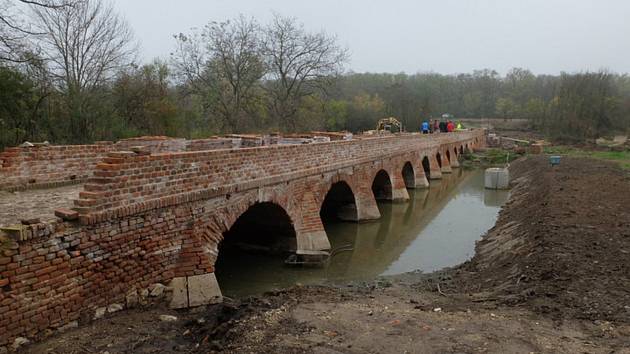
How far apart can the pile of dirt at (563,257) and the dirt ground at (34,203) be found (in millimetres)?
6628

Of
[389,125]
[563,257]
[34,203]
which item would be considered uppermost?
[389,125]

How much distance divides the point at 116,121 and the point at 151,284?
1393 cm

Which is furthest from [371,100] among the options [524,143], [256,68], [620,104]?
[256,68]

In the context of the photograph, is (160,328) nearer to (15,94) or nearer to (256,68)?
(15,94)

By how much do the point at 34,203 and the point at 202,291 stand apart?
3153mm

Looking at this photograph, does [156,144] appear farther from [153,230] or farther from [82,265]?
[82,265]

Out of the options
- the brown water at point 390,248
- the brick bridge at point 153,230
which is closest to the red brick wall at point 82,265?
the brick bridge at point 153,230

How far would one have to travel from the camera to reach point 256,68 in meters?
29.0

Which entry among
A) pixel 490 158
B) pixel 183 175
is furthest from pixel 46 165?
pixel 490 158

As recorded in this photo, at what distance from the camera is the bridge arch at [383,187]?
1911cm

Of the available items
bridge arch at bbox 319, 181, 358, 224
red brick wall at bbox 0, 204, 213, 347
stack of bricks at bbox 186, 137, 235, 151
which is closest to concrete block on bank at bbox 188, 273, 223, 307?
red brick wall at bbox 0, 204, 213, 347

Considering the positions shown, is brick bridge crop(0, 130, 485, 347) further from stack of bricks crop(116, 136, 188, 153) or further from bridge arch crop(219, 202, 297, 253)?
stack of bricks crop(116, 136, 188, 153)

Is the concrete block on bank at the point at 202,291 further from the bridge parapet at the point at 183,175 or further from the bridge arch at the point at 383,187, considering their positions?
the bridge arch at the point at 383,187

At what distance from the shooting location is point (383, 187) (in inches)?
771
